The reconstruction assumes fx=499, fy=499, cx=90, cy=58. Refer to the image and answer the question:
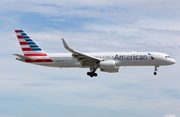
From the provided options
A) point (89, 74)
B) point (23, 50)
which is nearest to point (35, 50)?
point (23, 50)

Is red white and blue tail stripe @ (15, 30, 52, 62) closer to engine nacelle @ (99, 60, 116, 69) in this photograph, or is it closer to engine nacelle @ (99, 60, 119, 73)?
engine nacelle @ (99, 60, 119, 73)

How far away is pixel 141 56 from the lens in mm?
84500

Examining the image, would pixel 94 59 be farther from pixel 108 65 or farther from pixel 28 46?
pixel 28 46

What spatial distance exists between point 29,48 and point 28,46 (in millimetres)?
733

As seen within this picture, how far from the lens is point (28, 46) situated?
313 feet

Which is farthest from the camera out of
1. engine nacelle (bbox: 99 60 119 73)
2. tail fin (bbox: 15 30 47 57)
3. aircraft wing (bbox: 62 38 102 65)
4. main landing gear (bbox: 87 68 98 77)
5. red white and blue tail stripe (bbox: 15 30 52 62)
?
tail fin (bbox: 15 30 47 57)

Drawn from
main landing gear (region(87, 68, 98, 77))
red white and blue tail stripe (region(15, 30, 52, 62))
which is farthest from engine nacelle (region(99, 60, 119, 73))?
red white and blue tail stripe (region(15, 30, 52, 62))

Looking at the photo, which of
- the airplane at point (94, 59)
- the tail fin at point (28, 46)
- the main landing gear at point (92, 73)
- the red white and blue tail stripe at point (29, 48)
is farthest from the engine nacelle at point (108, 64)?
the tail fin at point (28, 46)

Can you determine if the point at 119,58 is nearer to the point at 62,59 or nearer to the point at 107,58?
the point at 107,58

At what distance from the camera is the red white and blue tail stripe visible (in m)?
91.3

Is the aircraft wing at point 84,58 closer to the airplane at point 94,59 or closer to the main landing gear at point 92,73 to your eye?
the airplane at point 94,59

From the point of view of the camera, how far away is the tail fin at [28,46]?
93.1m

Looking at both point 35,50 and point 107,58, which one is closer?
point 107,58

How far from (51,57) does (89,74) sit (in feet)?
24.8
